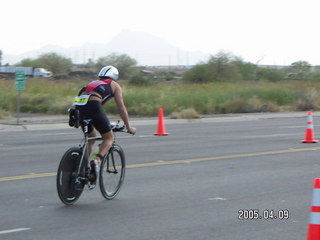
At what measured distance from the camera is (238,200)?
31.8 ft

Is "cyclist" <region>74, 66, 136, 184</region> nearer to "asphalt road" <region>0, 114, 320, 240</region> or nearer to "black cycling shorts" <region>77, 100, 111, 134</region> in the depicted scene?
"black cycling shorts" <region>77, 100, 111, 134</region>

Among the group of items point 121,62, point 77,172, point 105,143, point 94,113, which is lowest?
point 77,172

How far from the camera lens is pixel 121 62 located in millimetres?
85250

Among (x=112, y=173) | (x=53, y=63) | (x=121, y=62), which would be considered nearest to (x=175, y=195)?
(x=112, y=173)

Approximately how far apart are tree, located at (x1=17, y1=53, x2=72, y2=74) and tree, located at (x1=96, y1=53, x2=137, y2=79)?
9.82 metres

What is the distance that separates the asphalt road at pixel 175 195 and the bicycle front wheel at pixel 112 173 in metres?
0.17

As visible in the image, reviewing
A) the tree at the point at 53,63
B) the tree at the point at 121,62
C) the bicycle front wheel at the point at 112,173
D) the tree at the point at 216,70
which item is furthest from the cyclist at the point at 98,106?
the tree at the point at 53,63

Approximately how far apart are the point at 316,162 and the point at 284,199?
4.58 metres

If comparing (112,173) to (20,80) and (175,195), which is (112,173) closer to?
(175,195)

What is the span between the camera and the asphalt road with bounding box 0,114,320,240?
7.76 m

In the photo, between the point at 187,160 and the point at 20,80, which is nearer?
the point at 187,160

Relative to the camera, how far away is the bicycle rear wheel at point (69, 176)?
888 centimetres

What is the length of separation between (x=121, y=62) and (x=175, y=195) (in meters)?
75.8

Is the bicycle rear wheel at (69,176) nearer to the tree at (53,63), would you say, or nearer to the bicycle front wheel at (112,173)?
the bicycle front wheel at (112,173)
